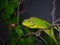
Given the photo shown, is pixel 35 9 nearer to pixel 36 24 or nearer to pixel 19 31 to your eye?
pixel 36 24

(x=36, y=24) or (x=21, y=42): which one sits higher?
(x=36, y=24)

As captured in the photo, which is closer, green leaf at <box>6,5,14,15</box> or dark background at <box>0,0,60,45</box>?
green leaf at <box>6,5,14,15</box>

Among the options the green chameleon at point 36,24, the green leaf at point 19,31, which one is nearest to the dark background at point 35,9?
the green chameleon at point 36,24

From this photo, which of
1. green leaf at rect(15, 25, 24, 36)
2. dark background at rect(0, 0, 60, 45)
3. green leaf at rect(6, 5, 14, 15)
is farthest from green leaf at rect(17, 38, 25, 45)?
dark background at rect(0, 0, 60, 45)

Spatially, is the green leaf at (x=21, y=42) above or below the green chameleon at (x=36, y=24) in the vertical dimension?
below

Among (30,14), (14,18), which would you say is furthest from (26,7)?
(14,18)

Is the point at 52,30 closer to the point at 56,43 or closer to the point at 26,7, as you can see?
the point at 56,43

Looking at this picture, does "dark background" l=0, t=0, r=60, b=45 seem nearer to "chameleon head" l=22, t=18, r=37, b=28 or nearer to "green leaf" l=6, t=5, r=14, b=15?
"chameleon head" l=22, t=18, r=37, b=28

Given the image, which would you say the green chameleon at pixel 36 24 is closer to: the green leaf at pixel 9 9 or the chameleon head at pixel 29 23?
the chameleon head at pixel 29 23

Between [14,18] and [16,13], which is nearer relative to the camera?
[14,18]

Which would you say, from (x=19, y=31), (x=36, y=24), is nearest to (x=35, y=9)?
(x=36, y=24)

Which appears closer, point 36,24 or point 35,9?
point 36,24
